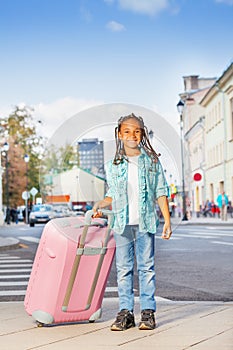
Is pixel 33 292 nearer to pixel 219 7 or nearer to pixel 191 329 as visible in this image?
pixel 191 329

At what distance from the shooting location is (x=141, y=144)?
574cm

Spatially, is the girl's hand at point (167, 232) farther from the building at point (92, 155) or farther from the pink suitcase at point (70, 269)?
the building at point (92, 155)

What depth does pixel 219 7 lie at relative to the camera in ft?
20.8

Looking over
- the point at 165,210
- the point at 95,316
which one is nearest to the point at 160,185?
the point at 165,210

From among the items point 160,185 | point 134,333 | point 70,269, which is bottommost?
point 134,333

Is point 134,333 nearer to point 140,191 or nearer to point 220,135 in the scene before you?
point 140,191

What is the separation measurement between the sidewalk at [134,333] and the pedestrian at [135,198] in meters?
0.24

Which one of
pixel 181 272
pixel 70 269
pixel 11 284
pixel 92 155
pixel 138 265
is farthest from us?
pixel 181 272

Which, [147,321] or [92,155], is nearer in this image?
[92,155]

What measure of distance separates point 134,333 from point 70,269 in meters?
0.70

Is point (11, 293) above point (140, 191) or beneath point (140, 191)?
beneath

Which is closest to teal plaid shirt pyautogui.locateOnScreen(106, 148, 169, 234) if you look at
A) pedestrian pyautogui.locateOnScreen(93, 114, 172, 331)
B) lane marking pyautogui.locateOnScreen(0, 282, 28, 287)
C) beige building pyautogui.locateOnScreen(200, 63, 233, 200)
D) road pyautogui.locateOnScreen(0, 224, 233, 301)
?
pedestrian pyautogui.locateOnScreen(93, 114, 172, 331)

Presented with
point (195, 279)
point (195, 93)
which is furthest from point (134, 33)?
point (195, 93)

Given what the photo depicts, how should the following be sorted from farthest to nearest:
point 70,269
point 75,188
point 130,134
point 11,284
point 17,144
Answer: point 17,144
point 11,284
point 70,269
point 130,134
point 75,188
